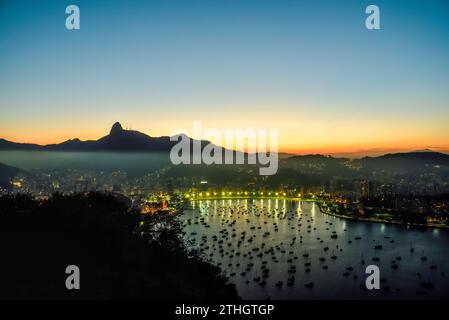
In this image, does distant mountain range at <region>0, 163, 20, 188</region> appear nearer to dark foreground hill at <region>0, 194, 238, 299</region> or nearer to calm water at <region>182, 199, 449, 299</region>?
calm water at <region>182, 199, 449, 299</region>

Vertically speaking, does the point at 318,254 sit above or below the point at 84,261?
A: below

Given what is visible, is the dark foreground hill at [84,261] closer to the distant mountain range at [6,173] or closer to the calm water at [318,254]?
the calm water at [318,254]

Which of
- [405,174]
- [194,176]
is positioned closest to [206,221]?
[194,176]

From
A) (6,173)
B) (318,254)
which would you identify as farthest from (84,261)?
(6,173)

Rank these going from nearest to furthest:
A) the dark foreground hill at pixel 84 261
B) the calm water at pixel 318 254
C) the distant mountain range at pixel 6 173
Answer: the dark foreground hill at pixel 84 261
the calm water at pixel 318 254
the distant mountain range at pixel 6 173

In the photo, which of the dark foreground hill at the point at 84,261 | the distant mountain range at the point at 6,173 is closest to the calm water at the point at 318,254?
the dark foreground hill at the point at 84,261

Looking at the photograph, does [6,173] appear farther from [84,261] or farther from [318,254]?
[84,261]
